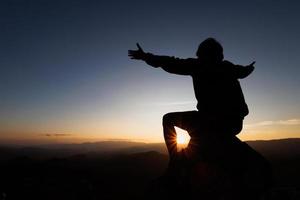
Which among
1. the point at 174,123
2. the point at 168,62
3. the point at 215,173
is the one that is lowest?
the point at 215,173

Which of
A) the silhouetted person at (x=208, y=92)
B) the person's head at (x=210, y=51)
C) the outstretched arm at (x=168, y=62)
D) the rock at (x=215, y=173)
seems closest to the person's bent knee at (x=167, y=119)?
the silhouetted person at (x=208, y=92)

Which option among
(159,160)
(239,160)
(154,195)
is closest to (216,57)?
(239,160)

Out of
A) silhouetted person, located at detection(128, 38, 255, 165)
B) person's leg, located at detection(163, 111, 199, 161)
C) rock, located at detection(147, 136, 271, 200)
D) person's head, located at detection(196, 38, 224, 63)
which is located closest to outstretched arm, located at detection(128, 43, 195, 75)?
silhouetted person, located at detection(128, 38, 255, 165)

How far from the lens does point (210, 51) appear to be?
6711mm

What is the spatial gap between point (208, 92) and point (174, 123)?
983 millimetres

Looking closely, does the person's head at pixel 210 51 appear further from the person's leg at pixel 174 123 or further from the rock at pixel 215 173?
the rock at pixel 215 173

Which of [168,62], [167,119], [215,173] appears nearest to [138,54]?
[168,62]

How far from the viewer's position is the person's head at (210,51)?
22.0 ft

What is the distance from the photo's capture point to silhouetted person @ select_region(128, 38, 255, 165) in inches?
257

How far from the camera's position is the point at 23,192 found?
78.4ft

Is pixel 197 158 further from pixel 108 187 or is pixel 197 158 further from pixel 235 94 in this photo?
pixel 108 187

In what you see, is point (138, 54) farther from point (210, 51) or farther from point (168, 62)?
point (210, 51)

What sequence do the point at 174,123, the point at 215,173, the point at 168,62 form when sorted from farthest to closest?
1. the point at 174,123
2. the point at 215,173
3. the point at 168,62

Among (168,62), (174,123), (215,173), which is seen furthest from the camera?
(174,123)
